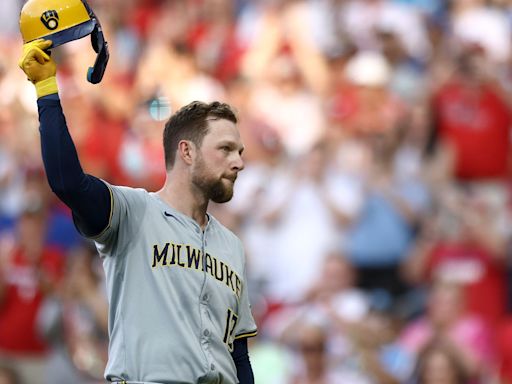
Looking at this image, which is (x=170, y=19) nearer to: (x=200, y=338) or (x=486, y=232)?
(x=486, y=232)

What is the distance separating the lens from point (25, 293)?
955 cm

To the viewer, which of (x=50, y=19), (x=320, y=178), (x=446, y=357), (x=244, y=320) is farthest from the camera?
(x=320, y=178)

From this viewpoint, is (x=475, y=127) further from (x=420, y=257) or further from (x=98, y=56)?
(x=98, y=56)

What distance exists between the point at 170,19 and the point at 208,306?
840 cm

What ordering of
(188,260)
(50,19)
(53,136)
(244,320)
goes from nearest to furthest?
(53,136), (50,19), (188,260), (244,320)

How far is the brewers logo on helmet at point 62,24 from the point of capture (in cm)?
431

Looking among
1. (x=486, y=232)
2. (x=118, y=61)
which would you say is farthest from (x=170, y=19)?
(x=486, y=232)

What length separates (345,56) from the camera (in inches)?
453

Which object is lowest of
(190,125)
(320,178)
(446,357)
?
(446,357)

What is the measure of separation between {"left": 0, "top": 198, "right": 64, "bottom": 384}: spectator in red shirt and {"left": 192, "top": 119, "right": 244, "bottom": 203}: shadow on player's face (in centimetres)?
491

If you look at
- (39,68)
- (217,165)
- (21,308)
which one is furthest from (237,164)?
(21,308)

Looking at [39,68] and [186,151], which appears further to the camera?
[186,151]

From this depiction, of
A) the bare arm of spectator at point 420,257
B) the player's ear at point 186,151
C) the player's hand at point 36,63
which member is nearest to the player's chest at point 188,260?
the player's ear at point 186,151

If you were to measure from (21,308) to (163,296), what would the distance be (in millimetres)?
5256
